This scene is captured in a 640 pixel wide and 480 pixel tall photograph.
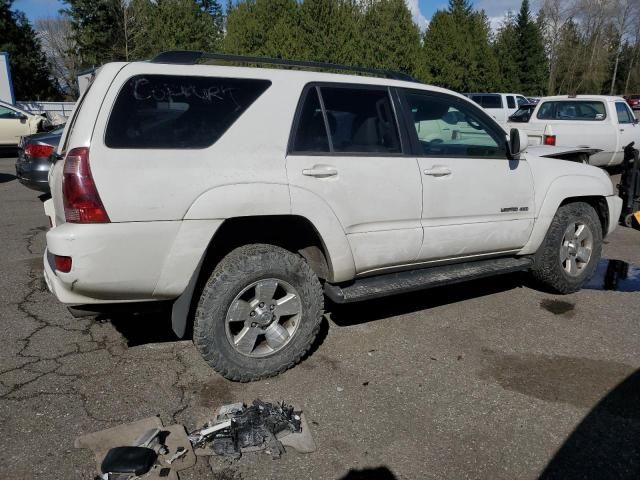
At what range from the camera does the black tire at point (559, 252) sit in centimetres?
481

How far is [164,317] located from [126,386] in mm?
1089

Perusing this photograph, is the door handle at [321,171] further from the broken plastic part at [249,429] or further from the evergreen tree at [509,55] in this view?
the evergreen tree at [509,55]

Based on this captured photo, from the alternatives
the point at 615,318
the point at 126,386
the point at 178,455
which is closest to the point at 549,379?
the point at 615,318

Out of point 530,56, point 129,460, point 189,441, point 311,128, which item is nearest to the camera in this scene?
point 129,460

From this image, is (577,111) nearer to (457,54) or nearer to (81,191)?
(81,191)

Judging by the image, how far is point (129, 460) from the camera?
255 centimetres

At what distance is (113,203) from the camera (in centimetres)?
286

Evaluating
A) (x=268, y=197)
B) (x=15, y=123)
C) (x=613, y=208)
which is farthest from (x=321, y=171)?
(x=15, y=123)

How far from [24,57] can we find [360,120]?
130ft

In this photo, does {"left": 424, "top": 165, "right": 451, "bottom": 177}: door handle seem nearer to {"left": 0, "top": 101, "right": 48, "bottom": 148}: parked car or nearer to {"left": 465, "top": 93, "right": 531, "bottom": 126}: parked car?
{"left": 0, "top": 101, "right": 48, "bottom": 148}: parked car

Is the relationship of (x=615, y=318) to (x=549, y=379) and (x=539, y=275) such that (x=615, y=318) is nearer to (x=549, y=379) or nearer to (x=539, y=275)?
(x=539, y=275)

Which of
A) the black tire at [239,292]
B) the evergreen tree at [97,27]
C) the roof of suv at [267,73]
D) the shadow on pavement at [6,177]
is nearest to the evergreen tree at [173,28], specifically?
the evergreen tree at [97,27]

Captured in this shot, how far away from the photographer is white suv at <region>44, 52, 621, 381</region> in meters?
2.93

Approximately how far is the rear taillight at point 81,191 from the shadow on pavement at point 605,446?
Result: 2.62 meters
